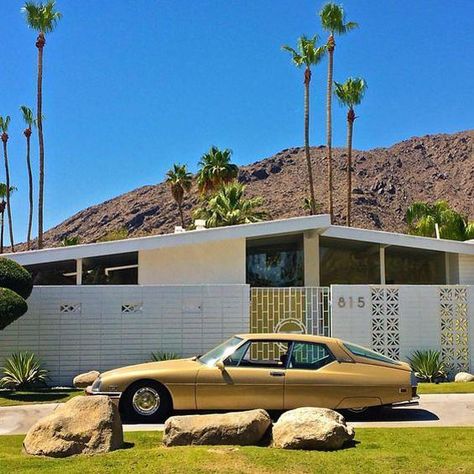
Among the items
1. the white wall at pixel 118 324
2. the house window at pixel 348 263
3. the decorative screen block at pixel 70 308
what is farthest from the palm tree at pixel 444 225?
the decorative screen block at pixel 70 308

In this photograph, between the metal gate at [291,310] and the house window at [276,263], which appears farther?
the house window at [276,263]

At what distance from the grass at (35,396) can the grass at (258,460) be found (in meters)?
4.42

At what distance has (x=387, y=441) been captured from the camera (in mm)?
7801

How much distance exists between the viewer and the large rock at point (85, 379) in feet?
45.1

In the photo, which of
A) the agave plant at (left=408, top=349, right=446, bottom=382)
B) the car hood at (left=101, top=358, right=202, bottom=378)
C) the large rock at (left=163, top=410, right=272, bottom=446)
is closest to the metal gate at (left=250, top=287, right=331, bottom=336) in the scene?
the agave plant at (left=408, top=349, right=446, bottom=382)

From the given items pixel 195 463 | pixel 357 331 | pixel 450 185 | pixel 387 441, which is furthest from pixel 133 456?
pixel 450 185

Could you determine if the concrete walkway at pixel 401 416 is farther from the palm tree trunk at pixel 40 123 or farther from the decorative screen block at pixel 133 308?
the palm tree trunk at pixel 40 123

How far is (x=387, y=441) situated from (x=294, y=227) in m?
9.40

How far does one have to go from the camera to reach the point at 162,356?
48.4 feet

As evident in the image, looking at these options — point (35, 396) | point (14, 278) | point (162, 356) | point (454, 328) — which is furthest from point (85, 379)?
point (454, 328)

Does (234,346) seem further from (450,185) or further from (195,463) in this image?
(450,185)

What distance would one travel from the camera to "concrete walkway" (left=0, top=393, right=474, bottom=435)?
936cm

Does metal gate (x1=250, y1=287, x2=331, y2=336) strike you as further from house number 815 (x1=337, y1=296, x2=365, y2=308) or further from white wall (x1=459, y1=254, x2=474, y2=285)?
white wall (x1=459, y1=254, x2=474, y2=285)

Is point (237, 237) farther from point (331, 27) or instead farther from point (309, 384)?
point (331, 27)
